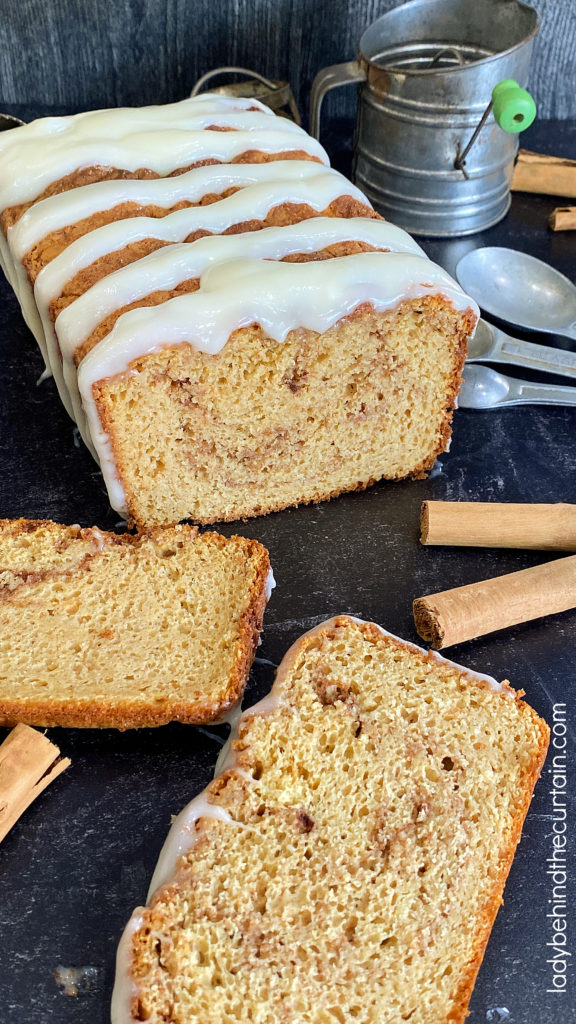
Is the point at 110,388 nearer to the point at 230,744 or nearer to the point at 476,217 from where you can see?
the point at 230,744

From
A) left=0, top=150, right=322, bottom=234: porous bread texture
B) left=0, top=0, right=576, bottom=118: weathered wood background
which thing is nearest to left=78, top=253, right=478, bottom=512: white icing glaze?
left=0, top=150, right=322, bottom=234: porous bread texture

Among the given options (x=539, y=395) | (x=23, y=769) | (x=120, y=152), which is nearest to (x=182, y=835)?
(x=23, y=769)

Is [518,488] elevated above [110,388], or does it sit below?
below

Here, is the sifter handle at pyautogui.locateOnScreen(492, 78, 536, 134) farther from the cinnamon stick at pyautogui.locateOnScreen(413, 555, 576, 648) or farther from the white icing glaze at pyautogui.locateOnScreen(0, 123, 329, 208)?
the cinnamon stick at pyautogui.locateOnScreen(413, 555, 576, 648)

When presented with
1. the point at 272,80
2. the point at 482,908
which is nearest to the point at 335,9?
the point at 272,80

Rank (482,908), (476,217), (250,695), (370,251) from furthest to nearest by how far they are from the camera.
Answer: (476,217) → (370,251) → (250,695) → (482,908)

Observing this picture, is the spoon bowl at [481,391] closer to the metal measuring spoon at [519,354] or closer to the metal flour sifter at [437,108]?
the metal measuring spoon at [519,354]
